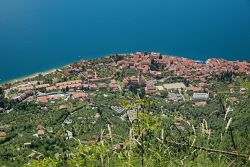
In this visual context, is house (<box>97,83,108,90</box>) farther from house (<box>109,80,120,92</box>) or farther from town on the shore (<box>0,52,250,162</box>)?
house (<box>109,80,120,92</box>)

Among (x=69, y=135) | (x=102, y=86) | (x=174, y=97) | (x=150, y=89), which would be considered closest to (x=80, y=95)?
(x=102, y=86)

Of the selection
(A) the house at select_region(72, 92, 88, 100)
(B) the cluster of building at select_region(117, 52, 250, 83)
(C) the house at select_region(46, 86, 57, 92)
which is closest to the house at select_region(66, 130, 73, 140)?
(A) the house at select_region(72, 92, 88, 100)

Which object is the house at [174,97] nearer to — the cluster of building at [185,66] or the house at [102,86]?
the cluster of building at [185,66]

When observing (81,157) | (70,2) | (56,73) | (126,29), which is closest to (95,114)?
(56,73)

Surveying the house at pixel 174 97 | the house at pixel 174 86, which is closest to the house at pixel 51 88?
the house at pixel 174 86

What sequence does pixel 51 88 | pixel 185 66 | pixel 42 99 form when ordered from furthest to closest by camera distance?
pixel 185 66 < pixel 51 88 < pixel 42 99

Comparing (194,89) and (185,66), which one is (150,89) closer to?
(194,89)

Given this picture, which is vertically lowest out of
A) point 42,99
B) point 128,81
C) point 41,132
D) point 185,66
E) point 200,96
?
point 41,132

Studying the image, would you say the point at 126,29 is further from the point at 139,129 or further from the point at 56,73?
the point at 139,129

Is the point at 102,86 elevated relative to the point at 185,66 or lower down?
lower down

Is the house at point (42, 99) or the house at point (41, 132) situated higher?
the house at point (42, 99)

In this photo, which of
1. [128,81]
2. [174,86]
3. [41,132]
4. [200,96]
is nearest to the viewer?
[41,132]
